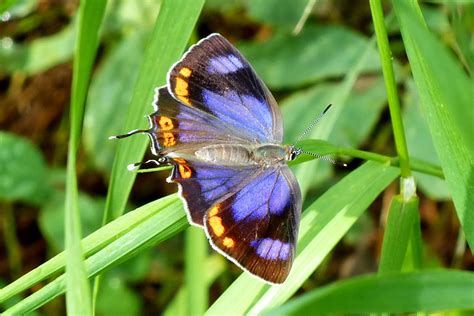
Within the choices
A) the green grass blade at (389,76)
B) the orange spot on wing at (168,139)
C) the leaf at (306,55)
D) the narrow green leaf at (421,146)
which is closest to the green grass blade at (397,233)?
the green grass blade at (389,76)

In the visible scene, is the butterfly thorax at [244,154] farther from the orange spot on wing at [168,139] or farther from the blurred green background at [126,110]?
the blurred green background at [126,110]

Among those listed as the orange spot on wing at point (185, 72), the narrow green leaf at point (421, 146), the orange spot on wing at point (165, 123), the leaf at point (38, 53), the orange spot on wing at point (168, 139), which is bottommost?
the narrow green leaf at point (421, 146)

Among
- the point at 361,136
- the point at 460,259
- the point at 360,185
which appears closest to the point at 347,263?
the point at 460,259

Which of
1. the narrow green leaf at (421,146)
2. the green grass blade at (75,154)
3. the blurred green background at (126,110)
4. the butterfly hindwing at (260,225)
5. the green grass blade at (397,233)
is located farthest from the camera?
the blurred green background at (126,110)

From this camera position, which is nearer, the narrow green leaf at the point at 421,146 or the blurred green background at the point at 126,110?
the narrow green leaf at the point at 421,146

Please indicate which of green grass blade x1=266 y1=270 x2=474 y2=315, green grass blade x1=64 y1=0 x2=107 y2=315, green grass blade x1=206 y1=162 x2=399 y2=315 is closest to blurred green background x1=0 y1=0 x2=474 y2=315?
green grass blade x1=206 y1=162 x2=399 y2=315

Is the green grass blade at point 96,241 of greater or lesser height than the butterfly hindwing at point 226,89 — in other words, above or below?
below

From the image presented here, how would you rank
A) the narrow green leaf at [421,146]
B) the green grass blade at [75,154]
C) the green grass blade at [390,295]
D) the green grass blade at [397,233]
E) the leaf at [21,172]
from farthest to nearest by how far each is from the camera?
the leaf at [21,172] < the narrow green leaf at [421,146] < the green grass blade at [397,233] < the green grass blade at [75,154] < the green grass blade at [390,295]
